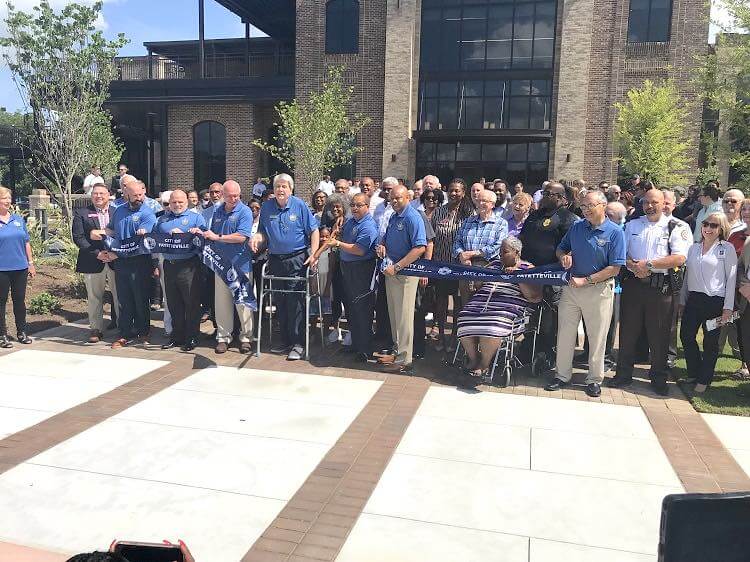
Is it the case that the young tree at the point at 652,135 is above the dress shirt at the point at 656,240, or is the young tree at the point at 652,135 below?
above

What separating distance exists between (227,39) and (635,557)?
2949 cm

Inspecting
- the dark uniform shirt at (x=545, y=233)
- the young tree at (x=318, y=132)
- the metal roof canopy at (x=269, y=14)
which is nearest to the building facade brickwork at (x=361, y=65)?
the young tree at (x=318, y=132)

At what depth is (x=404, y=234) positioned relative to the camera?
24.0ft

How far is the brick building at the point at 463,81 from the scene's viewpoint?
2236 cm

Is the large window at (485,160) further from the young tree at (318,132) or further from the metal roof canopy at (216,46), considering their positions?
the metal roof canopy at (216,46)

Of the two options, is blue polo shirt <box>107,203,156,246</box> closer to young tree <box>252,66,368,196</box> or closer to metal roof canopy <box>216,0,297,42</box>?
young tree <box>252,66,368,196</box>

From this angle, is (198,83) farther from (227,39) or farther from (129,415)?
(129,415)

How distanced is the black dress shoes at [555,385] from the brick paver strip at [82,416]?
3.99 meters

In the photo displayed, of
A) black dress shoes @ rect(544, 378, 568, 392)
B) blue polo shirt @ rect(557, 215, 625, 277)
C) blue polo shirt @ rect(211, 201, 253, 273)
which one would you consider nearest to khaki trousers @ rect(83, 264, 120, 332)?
blue polo shirt @ rect(211, 201, 253, 273)

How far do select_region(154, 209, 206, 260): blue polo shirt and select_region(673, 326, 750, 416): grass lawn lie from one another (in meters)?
6.12

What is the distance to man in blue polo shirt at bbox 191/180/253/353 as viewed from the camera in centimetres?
796

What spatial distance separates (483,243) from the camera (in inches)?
295

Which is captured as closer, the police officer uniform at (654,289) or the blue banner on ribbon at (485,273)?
the police officer uniform at (654,289)

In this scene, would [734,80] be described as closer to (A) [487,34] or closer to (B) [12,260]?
(A) [487,34]
